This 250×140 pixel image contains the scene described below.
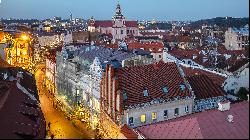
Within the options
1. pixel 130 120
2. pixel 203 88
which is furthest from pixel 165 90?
pixel 203 88

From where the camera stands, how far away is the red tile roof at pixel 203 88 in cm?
4788

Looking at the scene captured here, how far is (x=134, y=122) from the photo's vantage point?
140 feet

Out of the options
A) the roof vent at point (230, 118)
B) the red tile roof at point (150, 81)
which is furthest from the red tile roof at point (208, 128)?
the red tile roof at point (150, 81)

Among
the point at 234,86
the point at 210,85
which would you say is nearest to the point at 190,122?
the point at 210,85

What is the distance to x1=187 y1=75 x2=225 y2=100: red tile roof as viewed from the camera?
4788cm

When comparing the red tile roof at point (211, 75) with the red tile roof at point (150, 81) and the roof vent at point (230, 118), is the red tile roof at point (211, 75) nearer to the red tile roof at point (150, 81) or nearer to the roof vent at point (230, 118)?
the red tile roof at point (150, 81)

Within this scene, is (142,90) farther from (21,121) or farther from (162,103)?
(21,121)

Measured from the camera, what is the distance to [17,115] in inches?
1396

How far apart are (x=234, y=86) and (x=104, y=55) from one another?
55.6 ft

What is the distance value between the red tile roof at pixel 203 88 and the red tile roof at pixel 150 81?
2045 millimetres

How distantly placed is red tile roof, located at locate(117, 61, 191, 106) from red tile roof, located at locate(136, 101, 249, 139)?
746 inches

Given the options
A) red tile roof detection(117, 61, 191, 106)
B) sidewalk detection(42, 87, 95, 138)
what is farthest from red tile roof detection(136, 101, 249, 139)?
sidewalk detection(42, 87, 95, 138)

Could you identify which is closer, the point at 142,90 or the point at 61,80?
the point at 142,90

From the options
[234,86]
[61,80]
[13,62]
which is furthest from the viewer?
[13,62]
